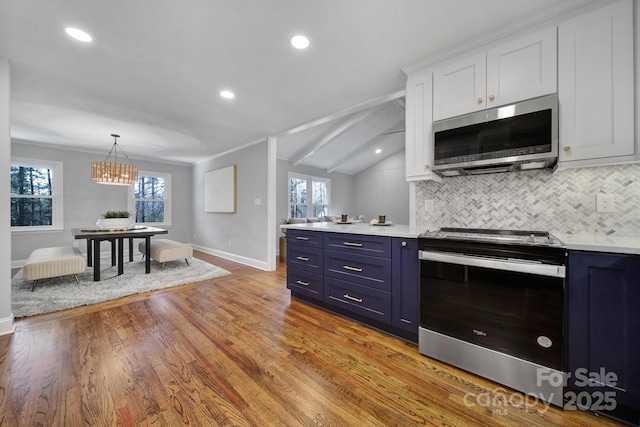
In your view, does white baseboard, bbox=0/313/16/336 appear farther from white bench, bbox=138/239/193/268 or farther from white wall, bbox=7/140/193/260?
white wall, bbox=7/140/193/260

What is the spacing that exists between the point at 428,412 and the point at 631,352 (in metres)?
1.05

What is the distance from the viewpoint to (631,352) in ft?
3.97

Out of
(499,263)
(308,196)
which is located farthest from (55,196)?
(499,263)

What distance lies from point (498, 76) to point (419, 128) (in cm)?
64

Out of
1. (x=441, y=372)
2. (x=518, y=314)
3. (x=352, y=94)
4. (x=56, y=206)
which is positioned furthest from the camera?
(x=56, y=206)

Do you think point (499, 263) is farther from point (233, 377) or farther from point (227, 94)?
point (227, 94)

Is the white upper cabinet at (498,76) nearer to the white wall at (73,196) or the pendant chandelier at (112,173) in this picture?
the pendant chandelier at (112,173)

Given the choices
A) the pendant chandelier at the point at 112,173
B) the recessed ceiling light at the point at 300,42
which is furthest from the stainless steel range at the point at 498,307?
the pendant chandelier at the point at 112,173

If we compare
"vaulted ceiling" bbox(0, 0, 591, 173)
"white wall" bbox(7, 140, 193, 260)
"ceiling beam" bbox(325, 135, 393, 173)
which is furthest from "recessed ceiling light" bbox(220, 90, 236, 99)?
"ceiling beam" bbox(325, 135, 393, 173)

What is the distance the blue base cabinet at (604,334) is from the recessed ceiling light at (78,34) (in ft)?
11.8

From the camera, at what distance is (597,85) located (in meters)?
1.52

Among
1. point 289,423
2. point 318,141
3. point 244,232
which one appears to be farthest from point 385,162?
point 289,423

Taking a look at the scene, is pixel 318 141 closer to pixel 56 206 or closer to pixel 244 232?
pixel 244 232

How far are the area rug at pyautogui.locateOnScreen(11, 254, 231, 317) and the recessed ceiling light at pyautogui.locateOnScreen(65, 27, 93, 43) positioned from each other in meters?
2.69
